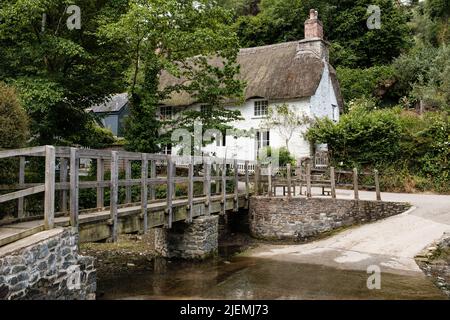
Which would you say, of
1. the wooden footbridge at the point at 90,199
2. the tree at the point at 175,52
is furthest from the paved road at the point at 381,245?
the tree at the point at 175,52

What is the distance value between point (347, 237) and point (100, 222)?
8371mm

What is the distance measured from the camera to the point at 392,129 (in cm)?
2220

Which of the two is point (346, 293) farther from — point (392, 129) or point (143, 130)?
point (392, 129)

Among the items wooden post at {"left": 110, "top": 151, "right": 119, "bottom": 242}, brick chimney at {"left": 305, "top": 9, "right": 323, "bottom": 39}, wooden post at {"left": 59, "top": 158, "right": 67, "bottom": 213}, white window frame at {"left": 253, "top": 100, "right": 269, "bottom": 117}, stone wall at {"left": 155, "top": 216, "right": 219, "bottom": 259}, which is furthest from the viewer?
brick chimney at {"left": 305, "top": 9, "right": 323, "bottom": 39}

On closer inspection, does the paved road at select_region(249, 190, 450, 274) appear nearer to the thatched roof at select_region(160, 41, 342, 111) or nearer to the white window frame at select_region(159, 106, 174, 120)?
the thatched roof at select_region(160, 41, 342, 111)

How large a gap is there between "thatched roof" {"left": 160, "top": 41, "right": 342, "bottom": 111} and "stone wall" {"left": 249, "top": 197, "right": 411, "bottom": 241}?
35.5 feet

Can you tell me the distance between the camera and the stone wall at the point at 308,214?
51.3 ft

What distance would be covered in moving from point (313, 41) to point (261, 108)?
5.63 meters

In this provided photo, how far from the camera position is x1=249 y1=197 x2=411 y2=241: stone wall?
1562 cm

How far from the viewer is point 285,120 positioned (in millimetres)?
26578

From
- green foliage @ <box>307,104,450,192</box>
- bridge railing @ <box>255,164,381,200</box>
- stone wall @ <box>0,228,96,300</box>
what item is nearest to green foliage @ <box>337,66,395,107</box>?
green foliage @ <box>307,104,450,192</box>

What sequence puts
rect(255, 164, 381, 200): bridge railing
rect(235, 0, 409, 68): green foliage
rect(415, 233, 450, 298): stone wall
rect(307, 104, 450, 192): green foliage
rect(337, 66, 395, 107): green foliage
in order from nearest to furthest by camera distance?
rect(415, 233, 450, 298): stone wall, rect(255, 164, 381, 200): bridge railing, rect(307, 104, 450, 192): green foliage, rect(337, 66, 395, 107): green foliage, rect(235, 0, 409, 68): green foliage

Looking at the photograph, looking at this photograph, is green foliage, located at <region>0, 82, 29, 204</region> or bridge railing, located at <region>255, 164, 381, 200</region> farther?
bridge railing, located at <region>255, 164, 381, 200</region>

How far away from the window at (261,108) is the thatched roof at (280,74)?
693 millimetres
